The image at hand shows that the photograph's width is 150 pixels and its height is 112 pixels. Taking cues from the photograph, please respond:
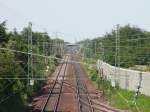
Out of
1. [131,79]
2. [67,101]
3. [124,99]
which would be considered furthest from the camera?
[131,79]

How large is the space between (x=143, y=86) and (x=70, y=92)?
11385 mm

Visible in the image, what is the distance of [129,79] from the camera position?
3641 centimetres

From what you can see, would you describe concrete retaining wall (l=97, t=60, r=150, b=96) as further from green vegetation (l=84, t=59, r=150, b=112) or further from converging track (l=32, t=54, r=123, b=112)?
converging track (l=32, t=54, r=123, b=112)

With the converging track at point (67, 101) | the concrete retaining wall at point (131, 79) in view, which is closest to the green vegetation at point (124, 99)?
the concrete retaining wall at point (131, 79)

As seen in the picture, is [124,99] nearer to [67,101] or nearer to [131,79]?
[131,79]

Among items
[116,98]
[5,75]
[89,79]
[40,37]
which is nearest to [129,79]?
[116,98]

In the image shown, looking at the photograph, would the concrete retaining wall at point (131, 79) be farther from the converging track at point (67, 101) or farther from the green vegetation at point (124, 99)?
the converging track at point (67, 101)

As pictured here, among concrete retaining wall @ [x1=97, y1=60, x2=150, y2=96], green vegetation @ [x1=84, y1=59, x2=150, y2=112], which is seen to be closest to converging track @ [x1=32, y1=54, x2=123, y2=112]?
green vegetation @ [x1=84, y1=59, x2=150, y2=112]

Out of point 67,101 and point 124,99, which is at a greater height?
point 124,99

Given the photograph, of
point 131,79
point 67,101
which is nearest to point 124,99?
point 131,79

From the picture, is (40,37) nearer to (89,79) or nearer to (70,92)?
(89,79)

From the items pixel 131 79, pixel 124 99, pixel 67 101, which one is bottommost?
pixel 67 101

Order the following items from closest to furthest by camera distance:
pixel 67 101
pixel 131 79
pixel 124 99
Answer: pixel 124 99, pixel 67 101, pixel 131 79

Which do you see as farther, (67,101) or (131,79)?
(131,79)
